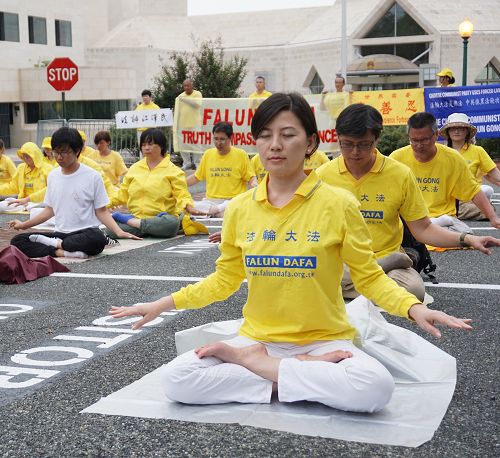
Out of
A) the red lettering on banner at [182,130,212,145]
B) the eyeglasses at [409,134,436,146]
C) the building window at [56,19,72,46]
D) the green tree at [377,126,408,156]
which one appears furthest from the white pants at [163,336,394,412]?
the building window at [56,19,72,46]

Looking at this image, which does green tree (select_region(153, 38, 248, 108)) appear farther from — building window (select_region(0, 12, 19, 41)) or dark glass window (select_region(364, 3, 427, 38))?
dark glass window (select_region(364, 3, 427, 38))

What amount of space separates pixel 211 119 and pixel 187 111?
599mm

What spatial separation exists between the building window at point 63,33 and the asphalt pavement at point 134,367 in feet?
140

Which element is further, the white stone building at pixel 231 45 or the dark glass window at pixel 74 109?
the white stone building at pixel 231 45

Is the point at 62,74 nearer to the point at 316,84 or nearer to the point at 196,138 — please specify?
the point at 196,138

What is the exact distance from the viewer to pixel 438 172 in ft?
25.2

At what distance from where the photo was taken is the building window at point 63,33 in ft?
159

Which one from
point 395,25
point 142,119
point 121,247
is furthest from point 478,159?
point 395,25

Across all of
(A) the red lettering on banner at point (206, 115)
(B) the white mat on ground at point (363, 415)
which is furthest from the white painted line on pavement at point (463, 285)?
(A) the red lettering on banner at point (206, 115)

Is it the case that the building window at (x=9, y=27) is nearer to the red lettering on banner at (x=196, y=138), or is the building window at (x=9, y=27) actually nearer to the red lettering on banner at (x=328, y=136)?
the red lettering on banner at (x=196, y=138)

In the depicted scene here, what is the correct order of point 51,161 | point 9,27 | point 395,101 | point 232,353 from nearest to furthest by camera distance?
point 232,353 → point 51,161 → point 395,101 → point 9,27

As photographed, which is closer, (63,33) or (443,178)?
(443,178)

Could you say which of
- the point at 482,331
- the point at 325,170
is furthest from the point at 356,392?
the point at 325,170

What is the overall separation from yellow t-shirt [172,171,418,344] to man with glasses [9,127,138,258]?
510 centimetres
